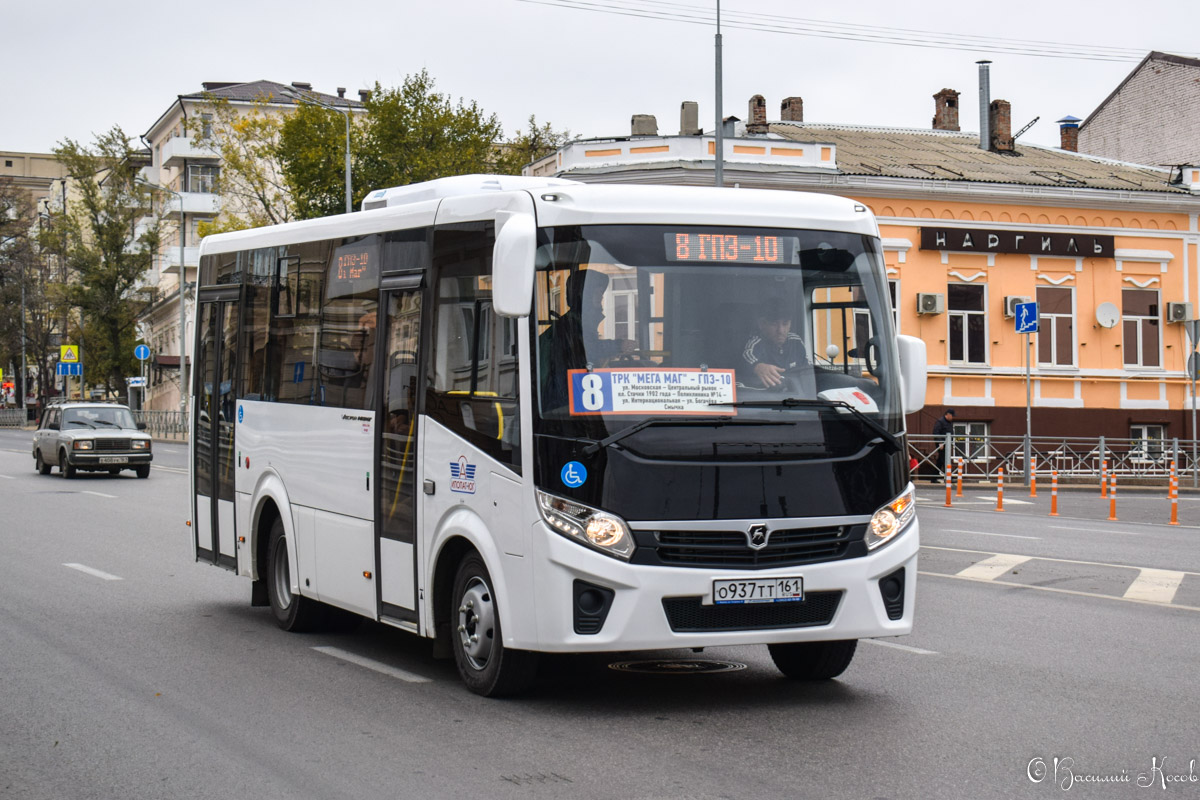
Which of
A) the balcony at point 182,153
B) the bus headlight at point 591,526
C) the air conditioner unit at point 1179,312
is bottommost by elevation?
the bus headlight at point 591,526

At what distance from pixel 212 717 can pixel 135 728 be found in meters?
0.40

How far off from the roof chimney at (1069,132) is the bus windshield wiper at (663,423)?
166 ft

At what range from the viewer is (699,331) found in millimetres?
7738

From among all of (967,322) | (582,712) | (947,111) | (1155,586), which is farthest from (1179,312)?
(582,712)

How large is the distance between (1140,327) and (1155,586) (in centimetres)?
2949

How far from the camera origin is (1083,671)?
9.03 meters

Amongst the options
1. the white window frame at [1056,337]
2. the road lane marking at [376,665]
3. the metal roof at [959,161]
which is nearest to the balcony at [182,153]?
the metal roof at [959,161]

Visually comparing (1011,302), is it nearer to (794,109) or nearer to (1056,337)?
(1056,337)

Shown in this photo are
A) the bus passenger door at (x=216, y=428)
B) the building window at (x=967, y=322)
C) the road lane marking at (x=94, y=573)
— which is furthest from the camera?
the building window at (x=967, y=322)

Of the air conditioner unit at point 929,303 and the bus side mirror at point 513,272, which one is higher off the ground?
the air conditioner unit at point 929,303

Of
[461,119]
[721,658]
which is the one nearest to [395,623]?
[721,658]

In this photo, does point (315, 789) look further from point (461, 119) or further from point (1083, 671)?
point (461, 119)

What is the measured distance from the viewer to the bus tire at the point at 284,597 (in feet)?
34.8

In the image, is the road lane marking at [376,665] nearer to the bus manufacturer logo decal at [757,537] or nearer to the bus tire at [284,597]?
the bus tire at [284,597]
